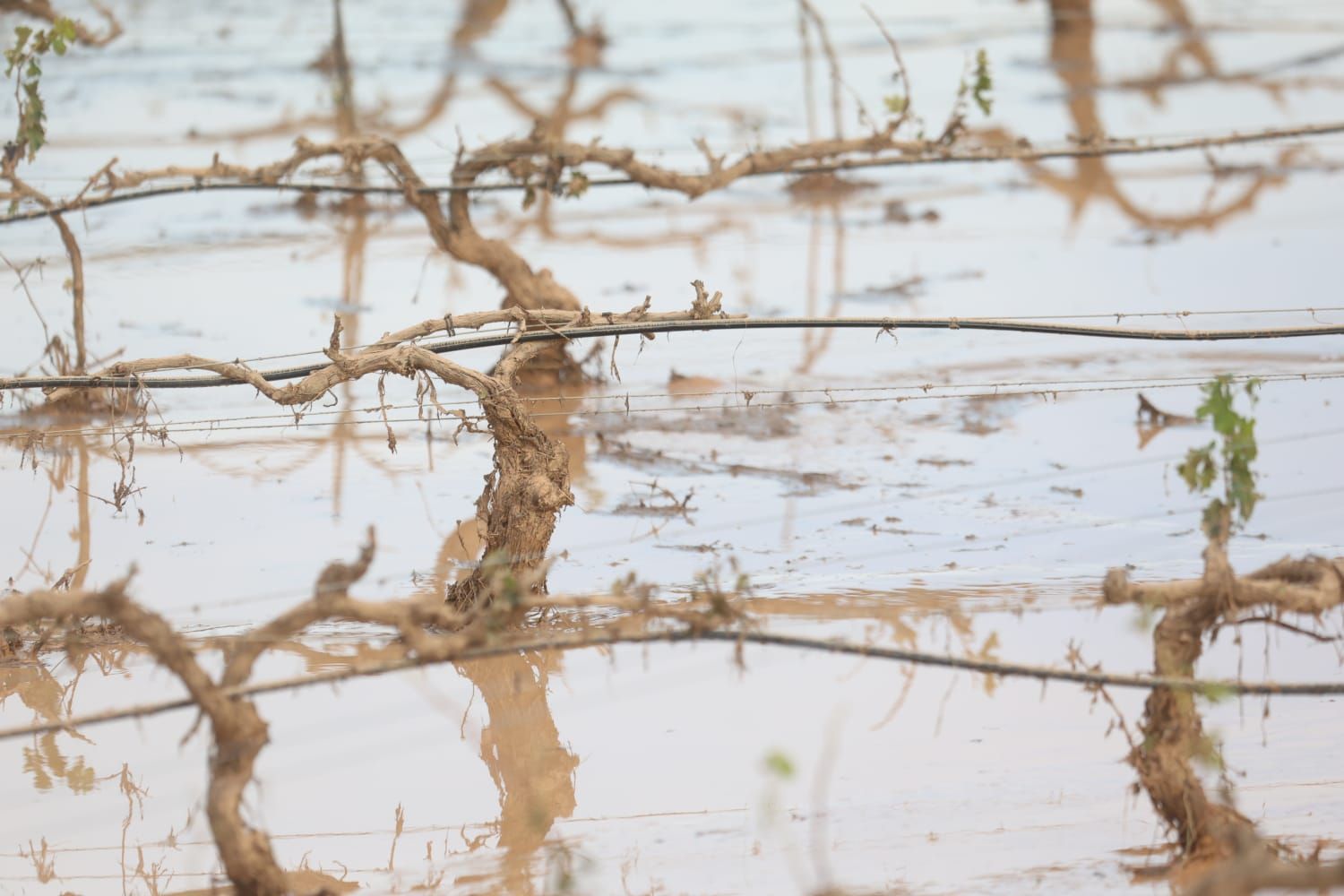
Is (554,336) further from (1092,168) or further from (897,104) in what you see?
(1092,168)

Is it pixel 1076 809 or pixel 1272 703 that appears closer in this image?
pixel 1076 809

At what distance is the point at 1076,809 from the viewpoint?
387 cm

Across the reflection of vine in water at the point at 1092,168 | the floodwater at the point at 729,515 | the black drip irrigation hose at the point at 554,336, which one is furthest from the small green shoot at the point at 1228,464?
the reflection of vine in water at the point at 1092,168

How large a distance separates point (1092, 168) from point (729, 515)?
21.0 ft

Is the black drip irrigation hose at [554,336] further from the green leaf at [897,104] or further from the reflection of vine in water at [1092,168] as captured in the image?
the reflection of vine in water at [1092,168]

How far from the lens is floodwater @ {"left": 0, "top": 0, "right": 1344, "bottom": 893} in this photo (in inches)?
152

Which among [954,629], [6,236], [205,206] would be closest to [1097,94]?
[205,206]

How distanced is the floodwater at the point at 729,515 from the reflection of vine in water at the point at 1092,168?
0.17 feet

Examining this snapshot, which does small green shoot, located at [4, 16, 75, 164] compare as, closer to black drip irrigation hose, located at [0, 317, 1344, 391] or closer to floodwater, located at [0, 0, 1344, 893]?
floodwater, located at [0, 0, 1344, 893]

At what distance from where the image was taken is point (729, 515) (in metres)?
5.66

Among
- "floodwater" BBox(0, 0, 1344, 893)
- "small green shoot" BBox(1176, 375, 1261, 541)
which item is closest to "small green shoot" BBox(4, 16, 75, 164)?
"floodwater" BBox(0, 0, 1344, 893)

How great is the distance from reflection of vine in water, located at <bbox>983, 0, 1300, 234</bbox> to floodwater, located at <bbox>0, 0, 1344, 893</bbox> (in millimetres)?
51

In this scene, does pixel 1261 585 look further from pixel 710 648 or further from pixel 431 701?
pixel 431 701

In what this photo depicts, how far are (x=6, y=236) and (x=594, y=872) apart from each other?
24.3 feet
